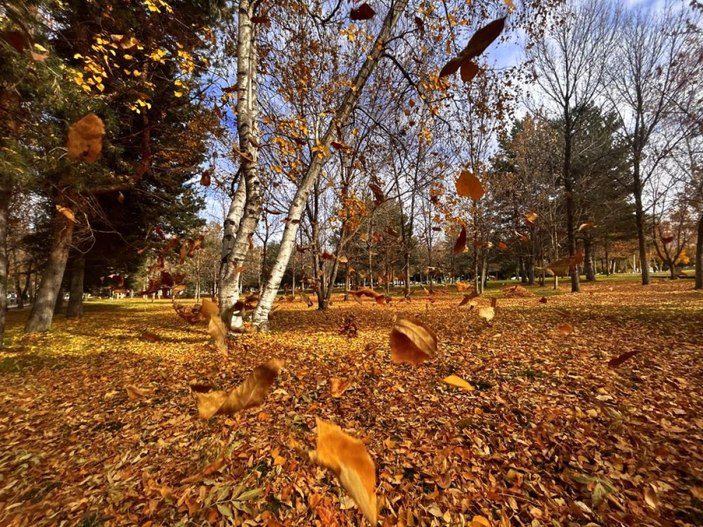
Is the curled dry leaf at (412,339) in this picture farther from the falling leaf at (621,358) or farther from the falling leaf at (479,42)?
the falling leaf at (621,358)

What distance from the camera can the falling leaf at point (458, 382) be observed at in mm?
3620

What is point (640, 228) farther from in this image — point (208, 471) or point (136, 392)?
point (136, 392)

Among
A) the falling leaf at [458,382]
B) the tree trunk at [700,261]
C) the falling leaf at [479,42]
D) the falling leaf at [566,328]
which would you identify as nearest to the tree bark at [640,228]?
the tree trunk at [700,261]

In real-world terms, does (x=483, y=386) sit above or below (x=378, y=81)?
below

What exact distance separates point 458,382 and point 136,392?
4112 mm

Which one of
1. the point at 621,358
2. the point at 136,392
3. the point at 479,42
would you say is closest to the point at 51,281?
the point at 136,392

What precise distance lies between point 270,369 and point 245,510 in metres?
1.09

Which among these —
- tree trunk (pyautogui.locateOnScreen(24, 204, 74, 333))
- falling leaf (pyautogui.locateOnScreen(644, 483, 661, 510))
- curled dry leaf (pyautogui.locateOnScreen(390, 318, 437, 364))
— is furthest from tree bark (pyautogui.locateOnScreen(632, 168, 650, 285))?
tree trunk (pyautogui.locateOnScreen(24, 204, 74, 333))

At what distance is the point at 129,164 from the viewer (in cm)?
966

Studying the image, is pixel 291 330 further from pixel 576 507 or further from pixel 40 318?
pixel 40 318

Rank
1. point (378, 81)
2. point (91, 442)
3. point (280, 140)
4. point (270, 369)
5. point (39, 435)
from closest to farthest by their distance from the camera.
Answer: point (270, 369), point (91, 442), point (39, 435), point (280, 140), point (378, 81)

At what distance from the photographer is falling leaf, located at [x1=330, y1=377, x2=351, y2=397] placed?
3655 mm

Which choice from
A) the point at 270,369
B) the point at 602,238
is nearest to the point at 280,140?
the point at 270,369

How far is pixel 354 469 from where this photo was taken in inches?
77.2
